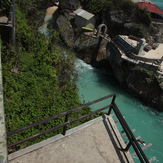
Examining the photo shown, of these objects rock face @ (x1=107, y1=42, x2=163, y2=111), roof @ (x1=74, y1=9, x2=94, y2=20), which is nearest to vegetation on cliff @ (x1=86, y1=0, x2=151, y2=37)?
roof @ (x1=74, y1=9, x2=94, y2=20)

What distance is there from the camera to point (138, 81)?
18703mm

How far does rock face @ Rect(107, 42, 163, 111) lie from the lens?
17.8m

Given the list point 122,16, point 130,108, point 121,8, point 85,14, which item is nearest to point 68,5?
point 85,14

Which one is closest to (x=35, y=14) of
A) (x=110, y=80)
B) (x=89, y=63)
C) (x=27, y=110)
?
(x=89, y=63)

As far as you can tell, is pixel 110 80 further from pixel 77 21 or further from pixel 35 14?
pixel 35 14

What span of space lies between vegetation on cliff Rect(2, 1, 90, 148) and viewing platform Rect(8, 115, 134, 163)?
3542 mm

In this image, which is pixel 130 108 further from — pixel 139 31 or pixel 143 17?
pixel 143 17

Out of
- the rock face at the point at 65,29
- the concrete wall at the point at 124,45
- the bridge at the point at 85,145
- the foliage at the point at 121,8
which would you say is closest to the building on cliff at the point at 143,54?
the concrete wall at the point at 124,45

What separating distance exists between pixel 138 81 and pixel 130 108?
336cm

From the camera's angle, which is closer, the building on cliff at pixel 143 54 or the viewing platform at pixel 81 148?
the viewing platform at pixel 81 148

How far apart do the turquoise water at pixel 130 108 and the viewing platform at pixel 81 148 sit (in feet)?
31.2

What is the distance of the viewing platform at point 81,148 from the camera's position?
3.64 meters

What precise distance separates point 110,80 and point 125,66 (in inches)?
122

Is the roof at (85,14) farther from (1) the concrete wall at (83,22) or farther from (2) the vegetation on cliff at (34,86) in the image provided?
(2) the vegetation on cliff at (34,86)
